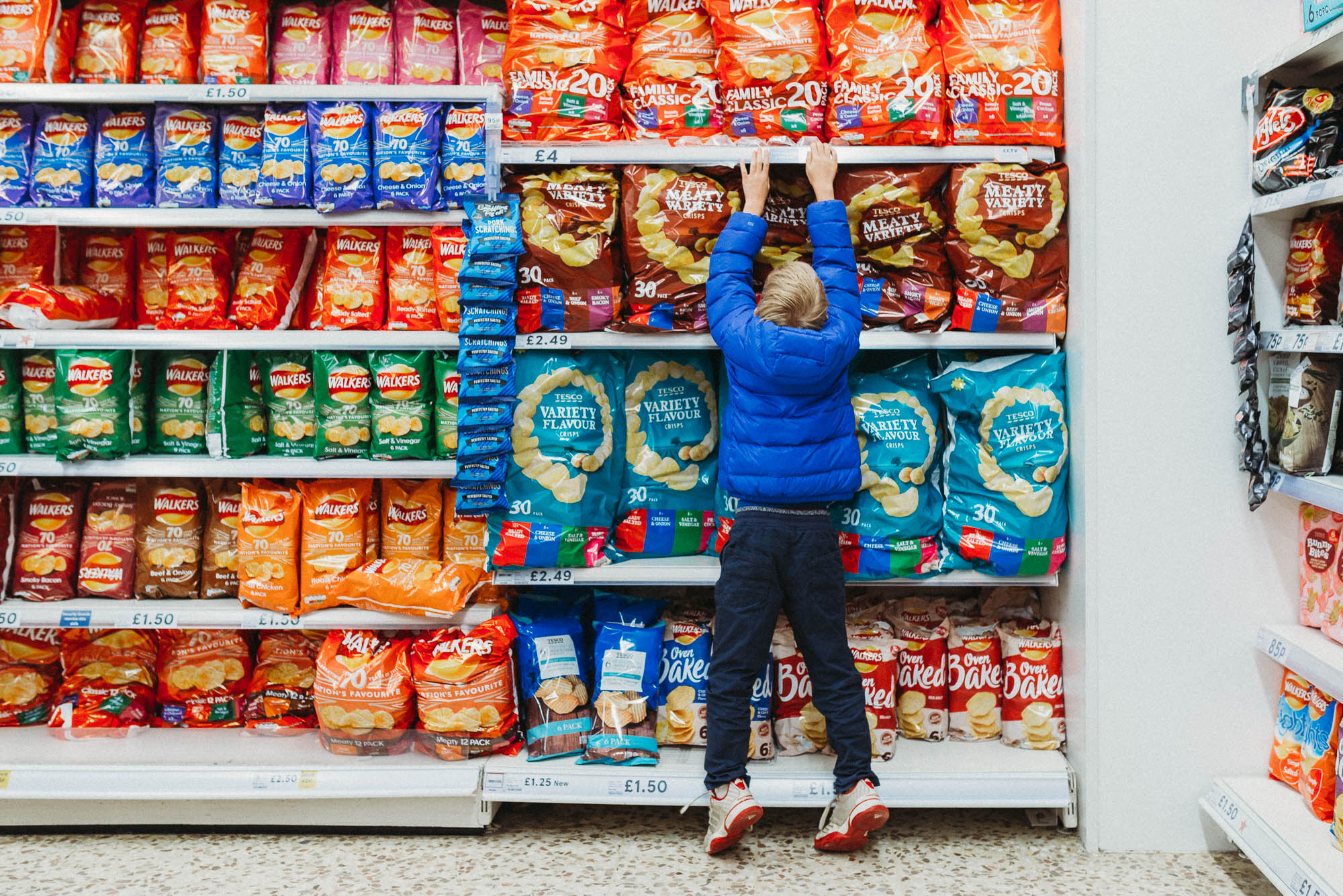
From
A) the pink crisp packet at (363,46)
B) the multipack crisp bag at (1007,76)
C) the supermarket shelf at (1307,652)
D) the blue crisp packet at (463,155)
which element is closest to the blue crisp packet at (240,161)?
the pink crisp packet at (363,46)

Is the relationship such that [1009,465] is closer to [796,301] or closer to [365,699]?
[796,301]

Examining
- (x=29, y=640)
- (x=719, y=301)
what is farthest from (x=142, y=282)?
(x=719, y=301)

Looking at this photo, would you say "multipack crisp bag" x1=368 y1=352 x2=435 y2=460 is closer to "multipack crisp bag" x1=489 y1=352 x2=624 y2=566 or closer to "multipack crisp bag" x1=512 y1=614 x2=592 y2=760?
"multipack crisp bag" x1=489 y1=352 x2=624 y2=566

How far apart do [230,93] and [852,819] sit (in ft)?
8.82

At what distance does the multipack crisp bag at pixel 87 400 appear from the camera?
286cm

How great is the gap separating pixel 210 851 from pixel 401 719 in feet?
2.01

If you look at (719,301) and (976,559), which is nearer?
(719,301)

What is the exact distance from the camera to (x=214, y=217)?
9.32 ft

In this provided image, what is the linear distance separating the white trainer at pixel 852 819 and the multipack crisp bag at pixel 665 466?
2.75 feet

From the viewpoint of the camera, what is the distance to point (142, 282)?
121 inches

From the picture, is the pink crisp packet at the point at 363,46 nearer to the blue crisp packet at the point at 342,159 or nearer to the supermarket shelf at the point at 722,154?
the blue crisp packet at the point at 342,159

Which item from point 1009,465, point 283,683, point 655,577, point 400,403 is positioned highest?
point 400,403

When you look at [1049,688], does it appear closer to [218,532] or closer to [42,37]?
[218,532]

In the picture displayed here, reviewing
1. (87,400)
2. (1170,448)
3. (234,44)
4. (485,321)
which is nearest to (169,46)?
(234,44)
